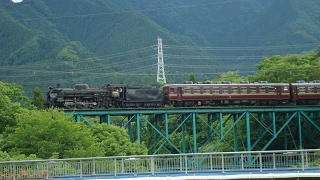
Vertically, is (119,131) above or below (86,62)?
below

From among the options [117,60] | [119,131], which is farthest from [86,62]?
[119,131]

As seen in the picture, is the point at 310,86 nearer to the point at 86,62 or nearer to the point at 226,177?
the point at 226,177

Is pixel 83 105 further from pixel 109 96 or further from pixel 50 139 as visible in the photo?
pixel 50 139

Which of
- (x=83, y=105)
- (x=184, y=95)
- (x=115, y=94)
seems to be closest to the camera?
(x=83, y=105)

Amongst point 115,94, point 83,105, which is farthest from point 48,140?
point 115,94

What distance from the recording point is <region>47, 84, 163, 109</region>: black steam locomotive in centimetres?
6412

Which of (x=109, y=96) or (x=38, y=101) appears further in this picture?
(x=38, y=101)

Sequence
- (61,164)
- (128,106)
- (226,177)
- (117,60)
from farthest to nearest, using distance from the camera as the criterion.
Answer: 1. (117,60)
2. (128,106)
3. (61,164)
4. (226,177)

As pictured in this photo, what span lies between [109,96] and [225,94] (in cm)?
1100

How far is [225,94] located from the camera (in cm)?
6788

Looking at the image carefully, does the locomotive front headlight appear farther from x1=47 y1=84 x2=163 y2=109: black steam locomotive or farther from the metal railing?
the metal railing

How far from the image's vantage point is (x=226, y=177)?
2780 centimetres

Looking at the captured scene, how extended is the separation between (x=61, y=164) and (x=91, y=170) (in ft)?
4.45

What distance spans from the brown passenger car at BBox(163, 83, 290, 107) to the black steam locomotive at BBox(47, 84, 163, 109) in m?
1.69
